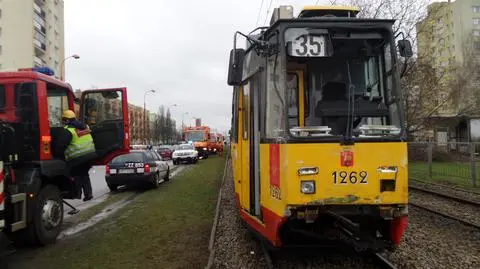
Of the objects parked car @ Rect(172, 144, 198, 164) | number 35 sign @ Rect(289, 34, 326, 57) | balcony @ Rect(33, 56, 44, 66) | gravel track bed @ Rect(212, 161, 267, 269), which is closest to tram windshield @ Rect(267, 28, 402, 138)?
number 35 sign @ Rect(289, 34, 326, 57)

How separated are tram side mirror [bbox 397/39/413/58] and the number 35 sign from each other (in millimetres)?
1034

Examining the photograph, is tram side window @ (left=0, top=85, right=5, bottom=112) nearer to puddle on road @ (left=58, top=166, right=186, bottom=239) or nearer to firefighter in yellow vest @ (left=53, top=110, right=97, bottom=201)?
firefighter in yellow vest @ (left=53, top=110, right=97, bottom=201)

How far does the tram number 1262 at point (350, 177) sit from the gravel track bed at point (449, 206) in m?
5.41

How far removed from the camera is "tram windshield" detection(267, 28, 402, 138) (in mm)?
5734

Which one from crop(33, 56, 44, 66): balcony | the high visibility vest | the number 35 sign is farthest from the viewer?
crop(33, 56, 44, 66): balcony

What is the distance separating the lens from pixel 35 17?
195ft

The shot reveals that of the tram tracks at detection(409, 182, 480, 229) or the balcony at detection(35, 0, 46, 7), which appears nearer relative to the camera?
the tram tracks at detection(409, 182, 480, 229)

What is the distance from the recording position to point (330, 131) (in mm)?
5656

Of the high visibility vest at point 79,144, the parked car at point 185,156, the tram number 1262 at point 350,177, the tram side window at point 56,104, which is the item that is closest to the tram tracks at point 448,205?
the tram number 1262 at point 350,177

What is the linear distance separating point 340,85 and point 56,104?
5.15 meters

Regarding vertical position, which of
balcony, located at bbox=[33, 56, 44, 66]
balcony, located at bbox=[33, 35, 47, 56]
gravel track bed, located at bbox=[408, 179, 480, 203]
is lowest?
gravel track bed, located at bbox=[408, 179, 480, 203]

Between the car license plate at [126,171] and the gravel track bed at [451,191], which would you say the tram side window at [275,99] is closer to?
the gravel track bed at [451,191]

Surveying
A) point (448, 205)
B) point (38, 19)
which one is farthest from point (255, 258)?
point (38, 19)

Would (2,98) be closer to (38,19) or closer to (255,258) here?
(255,258)
